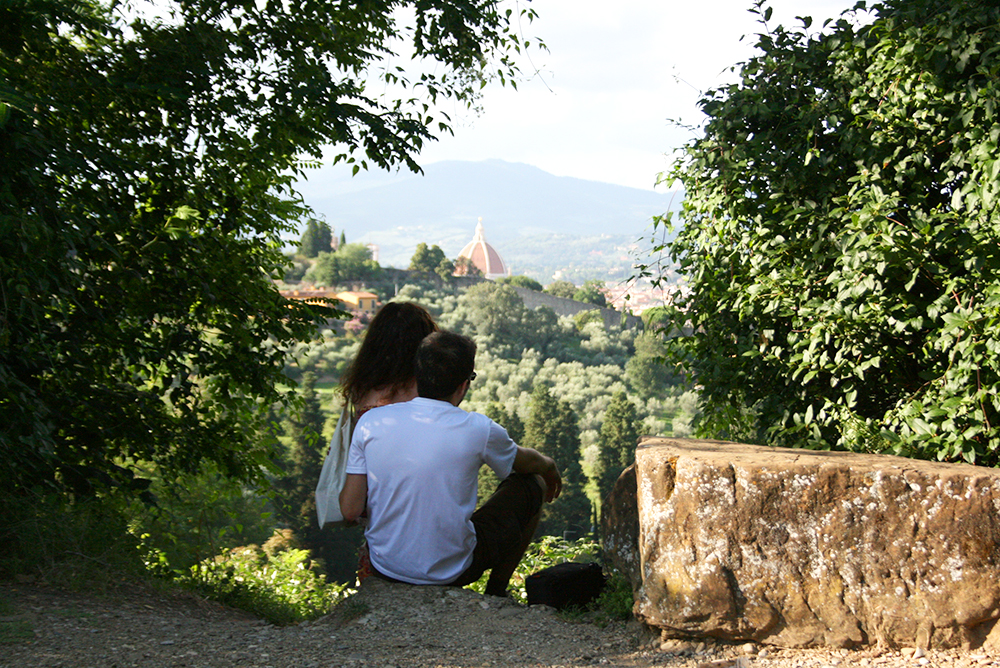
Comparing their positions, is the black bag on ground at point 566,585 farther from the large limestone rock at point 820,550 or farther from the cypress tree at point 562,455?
the cypress tree at point 562,455

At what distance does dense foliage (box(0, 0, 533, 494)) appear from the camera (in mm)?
3434

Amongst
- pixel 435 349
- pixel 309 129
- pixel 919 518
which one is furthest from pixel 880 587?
pixel 309 129

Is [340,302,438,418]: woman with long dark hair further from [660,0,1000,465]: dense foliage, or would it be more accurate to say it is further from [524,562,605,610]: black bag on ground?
[660,0,1000,465]: dense foliage

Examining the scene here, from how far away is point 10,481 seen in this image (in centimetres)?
344

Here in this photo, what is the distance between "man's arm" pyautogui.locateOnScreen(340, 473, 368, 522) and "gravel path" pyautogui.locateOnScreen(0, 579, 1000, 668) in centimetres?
34

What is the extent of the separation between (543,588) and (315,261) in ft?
217

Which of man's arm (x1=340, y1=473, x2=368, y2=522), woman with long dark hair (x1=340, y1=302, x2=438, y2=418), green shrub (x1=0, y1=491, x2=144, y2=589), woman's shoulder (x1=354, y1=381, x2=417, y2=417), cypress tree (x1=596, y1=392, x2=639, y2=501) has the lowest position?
cypress tree (x1=596, y1=392, x2=639, y2=501)

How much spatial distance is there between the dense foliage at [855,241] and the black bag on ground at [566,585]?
1.25 m

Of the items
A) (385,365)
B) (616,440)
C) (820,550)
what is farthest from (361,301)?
(820,550)

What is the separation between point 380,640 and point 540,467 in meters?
0.98

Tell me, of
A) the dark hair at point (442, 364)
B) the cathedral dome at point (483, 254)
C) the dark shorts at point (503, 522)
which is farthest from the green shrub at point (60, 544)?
the cathedral dome at point (483, 254)

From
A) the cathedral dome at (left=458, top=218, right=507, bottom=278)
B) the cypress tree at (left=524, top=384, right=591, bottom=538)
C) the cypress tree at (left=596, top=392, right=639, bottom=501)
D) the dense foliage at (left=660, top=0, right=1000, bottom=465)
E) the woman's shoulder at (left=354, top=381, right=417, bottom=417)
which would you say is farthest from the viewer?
the cathedral dome at (left=458, top=218, right=507, bottom=278)

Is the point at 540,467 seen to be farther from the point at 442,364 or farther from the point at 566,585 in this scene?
the point at 442,364

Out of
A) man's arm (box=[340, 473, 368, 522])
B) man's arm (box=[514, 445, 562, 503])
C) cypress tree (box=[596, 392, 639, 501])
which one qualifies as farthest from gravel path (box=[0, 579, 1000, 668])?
cypress tree (box=[596, 392, 639, 501])
